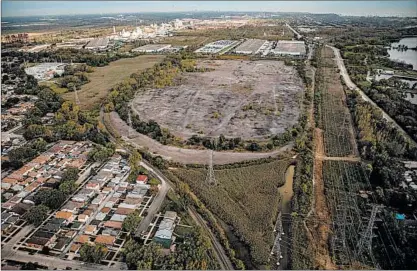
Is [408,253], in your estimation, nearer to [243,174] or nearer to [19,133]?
[243,174]

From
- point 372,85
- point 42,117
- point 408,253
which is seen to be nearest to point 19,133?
point 42,117

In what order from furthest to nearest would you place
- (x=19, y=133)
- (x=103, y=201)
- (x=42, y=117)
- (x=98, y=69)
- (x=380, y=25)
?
(x=380, y=25), (x=98, y=69), (x=42, y=117), (x=19, y=133), (x=103, y=201)

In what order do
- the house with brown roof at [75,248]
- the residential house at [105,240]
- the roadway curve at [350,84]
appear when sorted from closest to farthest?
the house with brown roof at [75,248] < the residential house at [105,240] < the roadway curve at [350,84]

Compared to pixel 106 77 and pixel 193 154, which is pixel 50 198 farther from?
pixel 106 77

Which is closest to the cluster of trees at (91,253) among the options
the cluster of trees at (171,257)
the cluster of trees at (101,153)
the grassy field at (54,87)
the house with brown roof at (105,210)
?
the cluster of trees at (171,257)

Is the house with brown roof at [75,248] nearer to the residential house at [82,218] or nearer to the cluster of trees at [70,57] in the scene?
the residential house at [82,218]

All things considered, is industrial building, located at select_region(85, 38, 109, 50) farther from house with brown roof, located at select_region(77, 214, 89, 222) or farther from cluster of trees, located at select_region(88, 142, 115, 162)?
house with brown roof, located at select_region(77, 214, 89, 222)

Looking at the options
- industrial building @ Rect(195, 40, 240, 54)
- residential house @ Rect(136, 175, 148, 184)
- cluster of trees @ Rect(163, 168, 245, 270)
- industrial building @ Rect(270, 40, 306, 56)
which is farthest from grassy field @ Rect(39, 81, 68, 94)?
industrial building @ Rect(270, 40, 306, 56)
